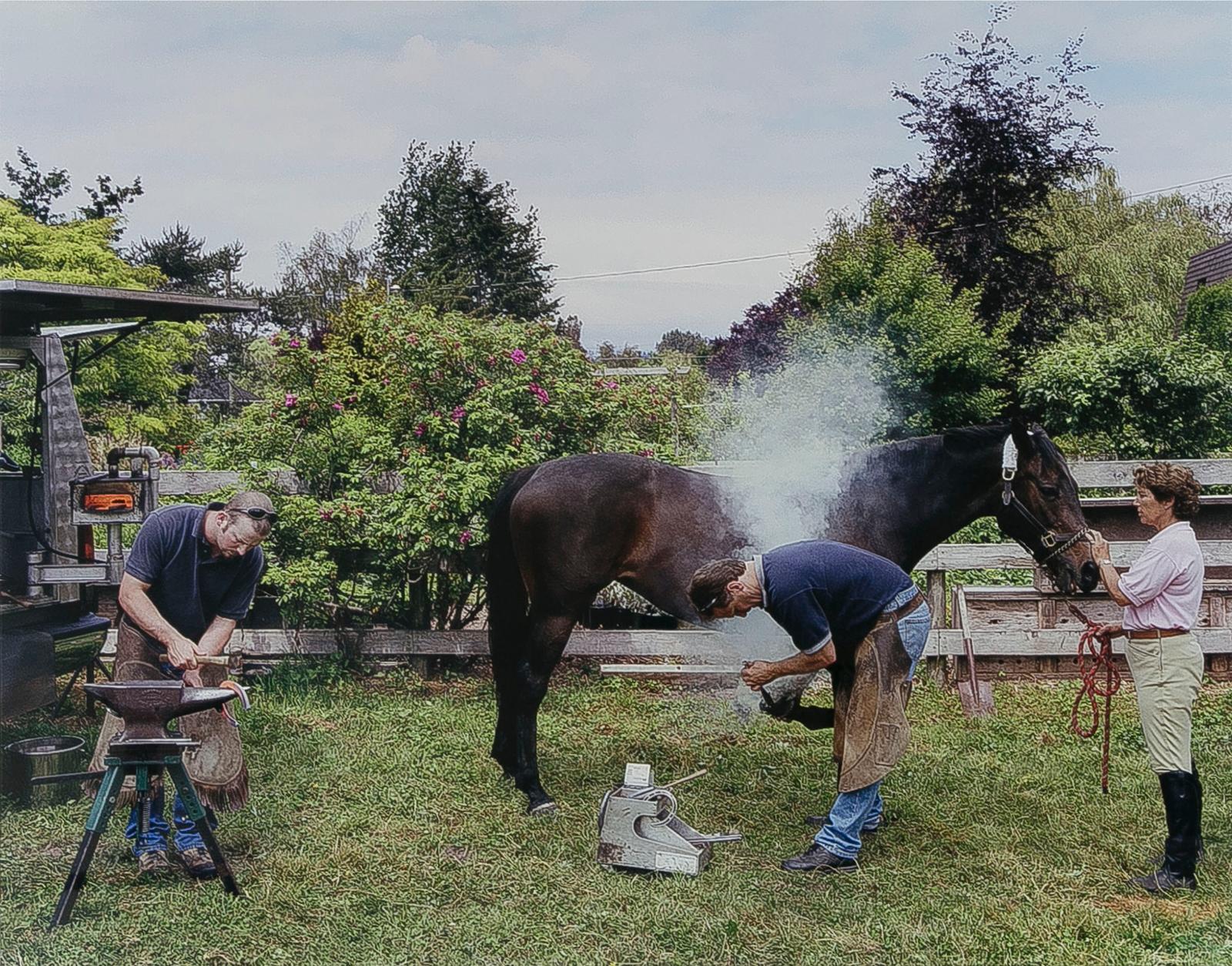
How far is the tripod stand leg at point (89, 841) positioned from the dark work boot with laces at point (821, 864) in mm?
2549

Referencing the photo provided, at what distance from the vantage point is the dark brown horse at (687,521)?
498cm

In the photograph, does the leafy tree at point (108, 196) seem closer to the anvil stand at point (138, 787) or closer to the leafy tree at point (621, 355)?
the leafy tree at point (621, 355)

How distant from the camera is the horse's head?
16.1 feet

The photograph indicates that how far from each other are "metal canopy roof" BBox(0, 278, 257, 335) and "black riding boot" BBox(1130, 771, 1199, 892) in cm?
485

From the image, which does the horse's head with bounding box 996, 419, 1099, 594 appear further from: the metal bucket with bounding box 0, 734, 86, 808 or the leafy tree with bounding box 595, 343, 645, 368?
the leafy tree with bounding box 595, 343, 645, 368

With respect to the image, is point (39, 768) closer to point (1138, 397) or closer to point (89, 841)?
point (89, 841)

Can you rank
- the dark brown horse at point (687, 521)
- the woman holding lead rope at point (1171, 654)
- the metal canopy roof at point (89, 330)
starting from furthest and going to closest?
1. the metal canopy roof at point (89, 330)
2. the dark brown horse at point (687, 521)
3. the woman holding lead rope at point (1171, 654)

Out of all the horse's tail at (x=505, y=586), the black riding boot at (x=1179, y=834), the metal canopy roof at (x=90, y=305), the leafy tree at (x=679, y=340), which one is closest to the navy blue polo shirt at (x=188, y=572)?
the horse's tail at (x=505, y=586)

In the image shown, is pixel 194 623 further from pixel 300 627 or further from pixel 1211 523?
pixel 1211 523

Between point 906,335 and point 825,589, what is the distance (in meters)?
8.09

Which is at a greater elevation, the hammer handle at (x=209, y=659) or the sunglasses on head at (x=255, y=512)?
the sunglasses on head at (x=255, y=512)

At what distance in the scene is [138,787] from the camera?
12.4ft

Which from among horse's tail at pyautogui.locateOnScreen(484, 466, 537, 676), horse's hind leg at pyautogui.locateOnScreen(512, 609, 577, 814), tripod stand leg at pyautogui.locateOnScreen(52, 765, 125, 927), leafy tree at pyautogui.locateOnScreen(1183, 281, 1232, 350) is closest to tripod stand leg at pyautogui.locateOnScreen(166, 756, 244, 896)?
A: tripod stand leg at pyautogui.locateOnScreen(52, 765, 125, 927)

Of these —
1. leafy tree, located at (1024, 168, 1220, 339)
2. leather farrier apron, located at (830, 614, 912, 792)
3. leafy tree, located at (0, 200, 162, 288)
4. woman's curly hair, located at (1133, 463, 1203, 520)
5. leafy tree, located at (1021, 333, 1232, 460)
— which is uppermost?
leafy tree, located at (1024, 168, 1220, 339)
